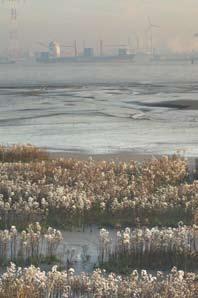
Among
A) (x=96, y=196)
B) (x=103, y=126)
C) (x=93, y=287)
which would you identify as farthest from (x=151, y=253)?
(x=103, y=126)

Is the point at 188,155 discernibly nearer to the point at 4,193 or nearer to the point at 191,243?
the point at 4,193

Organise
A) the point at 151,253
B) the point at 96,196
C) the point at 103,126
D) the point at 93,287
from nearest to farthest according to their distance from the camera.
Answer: the point at 93,287 → the point at 151,253 → the point at 96,196 → the point at 103,126

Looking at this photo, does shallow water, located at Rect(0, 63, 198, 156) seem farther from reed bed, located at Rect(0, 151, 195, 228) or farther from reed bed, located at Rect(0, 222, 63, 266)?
reed bed, located at Rect(0, 222, 63, 266)

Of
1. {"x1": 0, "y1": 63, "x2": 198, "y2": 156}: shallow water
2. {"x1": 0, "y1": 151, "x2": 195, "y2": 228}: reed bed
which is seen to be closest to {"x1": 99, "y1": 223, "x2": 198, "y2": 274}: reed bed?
{"x1": 0, "y1": 151, "x2": 195, "y2": 228}: reed bed

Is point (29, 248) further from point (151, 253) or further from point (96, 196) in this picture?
point (96, 196)

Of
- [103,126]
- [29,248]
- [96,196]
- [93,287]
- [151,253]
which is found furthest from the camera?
[103,126]

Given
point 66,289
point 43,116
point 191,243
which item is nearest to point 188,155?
point 191,243

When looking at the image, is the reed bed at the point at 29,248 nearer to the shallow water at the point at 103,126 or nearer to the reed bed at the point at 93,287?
the reed bed at the point at 93,287
